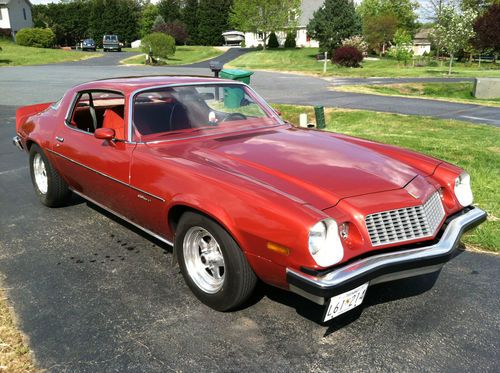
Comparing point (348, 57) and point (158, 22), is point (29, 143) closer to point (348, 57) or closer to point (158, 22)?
point (348, 57)

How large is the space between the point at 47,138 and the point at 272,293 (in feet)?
9.67

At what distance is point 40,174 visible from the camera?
5.18 m

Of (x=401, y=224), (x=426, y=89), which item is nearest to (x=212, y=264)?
(x=401, y=224)

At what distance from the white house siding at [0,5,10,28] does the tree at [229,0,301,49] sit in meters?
27.2

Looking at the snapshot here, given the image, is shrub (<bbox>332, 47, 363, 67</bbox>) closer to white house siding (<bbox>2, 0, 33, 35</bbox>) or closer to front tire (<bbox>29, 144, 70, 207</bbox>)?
front tire (<bbox>29, 144, 70, 207</bbox>)

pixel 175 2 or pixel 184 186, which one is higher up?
pixel 175 2

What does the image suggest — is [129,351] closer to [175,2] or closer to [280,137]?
[280,137]

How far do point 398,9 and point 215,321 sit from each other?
75.0 meters

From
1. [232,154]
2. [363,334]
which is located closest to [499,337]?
[363,334]

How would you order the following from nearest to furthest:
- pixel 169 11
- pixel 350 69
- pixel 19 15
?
pixel 350 69 < pixel 19 15 < pixel 169 11

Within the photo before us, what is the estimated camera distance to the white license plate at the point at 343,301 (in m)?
2.44

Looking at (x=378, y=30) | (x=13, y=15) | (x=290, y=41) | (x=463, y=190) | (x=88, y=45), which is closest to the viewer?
(x=463, y=190)

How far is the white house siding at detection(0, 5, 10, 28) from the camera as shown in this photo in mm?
54438

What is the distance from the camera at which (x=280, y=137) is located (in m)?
3.84
